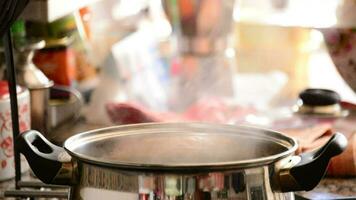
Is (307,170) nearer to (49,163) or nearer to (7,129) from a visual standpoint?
(49,163)

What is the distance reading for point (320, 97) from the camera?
1.19 m

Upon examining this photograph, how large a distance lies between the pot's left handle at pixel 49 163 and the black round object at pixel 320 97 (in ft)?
2.02

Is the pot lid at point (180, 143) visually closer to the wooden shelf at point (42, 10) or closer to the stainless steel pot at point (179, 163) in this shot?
the stainless steel pot at point (179, 163)

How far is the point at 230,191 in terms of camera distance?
58 cm

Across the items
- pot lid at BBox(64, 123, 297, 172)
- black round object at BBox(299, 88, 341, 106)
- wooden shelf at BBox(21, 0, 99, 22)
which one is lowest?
black round object at BBox(299, 88, 341, 106)

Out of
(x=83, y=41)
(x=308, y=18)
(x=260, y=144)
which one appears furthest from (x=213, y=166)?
(x=308, y=18)

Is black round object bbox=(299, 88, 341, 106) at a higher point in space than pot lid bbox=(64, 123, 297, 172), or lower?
lower

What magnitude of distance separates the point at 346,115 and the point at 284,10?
761 mm

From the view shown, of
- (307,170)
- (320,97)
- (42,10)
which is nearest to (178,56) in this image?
(320,97)

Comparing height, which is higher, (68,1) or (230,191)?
(68,1)

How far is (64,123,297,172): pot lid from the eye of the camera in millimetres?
688

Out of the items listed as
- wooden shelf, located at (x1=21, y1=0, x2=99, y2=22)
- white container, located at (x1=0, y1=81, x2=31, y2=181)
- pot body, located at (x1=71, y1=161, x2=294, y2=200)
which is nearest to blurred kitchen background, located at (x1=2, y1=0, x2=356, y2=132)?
wooden shelf, located at (x1=21, y1=0, x2=99, y2=22)

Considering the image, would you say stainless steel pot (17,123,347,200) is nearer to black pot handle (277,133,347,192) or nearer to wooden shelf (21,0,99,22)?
black pot handle (277,133,347,192)

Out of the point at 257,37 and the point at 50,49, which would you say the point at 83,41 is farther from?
the point at 257,37
